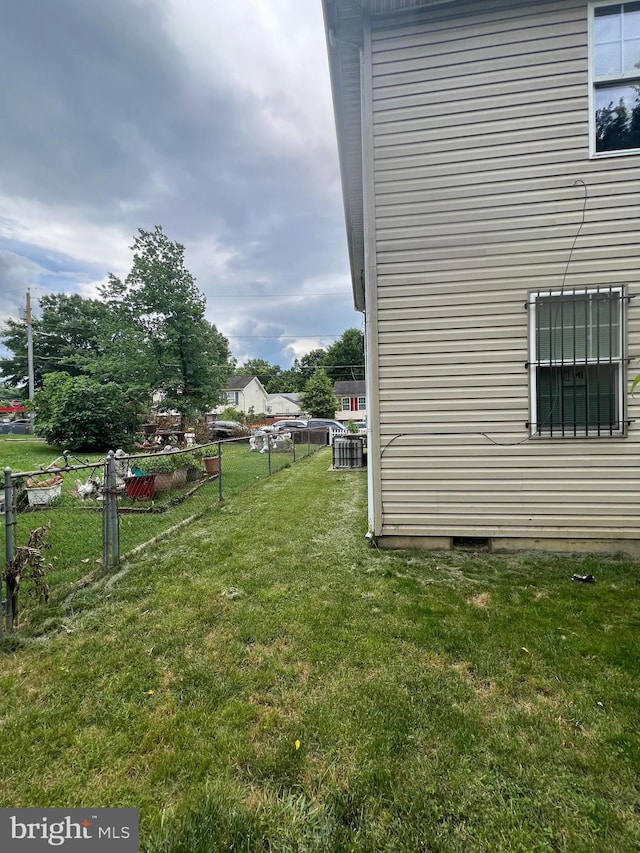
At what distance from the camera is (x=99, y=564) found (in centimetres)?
384

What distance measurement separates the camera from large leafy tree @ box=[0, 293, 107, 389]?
1400 inches

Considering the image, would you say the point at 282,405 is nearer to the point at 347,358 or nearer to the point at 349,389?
the point at 349,389

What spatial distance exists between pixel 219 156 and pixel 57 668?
12.5 metres

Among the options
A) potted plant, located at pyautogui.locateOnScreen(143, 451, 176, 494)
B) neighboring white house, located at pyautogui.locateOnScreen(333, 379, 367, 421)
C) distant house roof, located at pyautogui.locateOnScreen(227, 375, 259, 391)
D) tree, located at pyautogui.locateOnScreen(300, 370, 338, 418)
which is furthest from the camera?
distant house roof, located at pyautogui.locateOnScreen(227, 375, 259, 391)

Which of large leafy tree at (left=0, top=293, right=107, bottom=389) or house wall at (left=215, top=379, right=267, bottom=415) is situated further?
house wall at (left=215, top=379, right=267, bottom=415)

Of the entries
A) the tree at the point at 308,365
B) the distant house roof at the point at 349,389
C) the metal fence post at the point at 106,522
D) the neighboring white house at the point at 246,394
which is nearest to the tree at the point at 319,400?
A: the distant house roof at the point at 349,389

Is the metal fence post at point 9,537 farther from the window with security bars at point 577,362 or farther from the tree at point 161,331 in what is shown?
the tree at point 161,331

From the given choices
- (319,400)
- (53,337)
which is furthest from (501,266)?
(53,337)

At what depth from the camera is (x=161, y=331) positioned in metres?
12.0

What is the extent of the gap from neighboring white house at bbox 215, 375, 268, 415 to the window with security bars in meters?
37.1

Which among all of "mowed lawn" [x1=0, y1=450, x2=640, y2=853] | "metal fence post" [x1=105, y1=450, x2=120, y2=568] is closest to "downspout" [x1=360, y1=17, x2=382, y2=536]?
"mowed lawn" [x1=0, y1=450, x2=640, y2=853]

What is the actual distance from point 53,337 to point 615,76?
4285 centimetres

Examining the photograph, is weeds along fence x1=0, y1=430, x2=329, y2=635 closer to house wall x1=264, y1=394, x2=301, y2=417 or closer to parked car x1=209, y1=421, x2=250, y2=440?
parked car x1=209, y1=421, x2=250, y2=440

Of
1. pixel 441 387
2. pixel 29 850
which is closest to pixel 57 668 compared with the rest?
pixel 29 850
